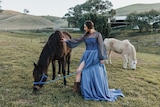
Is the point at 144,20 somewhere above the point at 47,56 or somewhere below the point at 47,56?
above

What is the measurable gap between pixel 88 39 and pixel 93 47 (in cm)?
23

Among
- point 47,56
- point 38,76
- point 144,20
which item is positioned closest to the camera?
point 38,76

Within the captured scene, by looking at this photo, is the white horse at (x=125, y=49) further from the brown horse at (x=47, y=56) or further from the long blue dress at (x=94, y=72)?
the long blue dress at (x=94, y=72)

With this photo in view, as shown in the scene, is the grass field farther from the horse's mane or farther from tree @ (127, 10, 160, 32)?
tree @ (127, 10, 160, 32)

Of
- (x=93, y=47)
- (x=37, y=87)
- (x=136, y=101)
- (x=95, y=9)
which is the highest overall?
(x=95, y=9)

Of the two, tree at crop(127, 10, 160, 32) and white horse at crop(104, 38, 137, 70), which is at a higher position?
tree at crop(127, 10, 160, 32)

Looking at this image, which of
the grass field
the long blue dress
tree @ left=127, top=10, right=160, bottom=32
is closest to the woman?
the long blue dress

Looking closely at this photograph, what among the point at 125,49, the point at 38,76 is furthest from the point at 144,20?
the point at 38,76

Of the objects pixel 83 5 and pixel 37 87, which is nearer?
pixel 37 87

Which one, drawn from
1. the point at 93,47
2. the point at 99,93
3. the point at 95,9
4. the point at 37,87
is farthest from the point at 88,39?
the point at 95,9

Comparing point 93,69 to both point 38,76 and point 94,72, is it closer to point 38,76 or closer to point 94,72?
point 94,72

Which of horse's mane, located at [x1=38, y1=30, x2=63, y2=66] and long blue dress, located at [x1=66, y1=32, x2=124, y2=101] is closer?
long blue dress, located at [x1=66, y1=32, x2=124, y2=101]

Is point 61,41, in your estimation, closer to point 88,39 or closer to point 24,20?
point 88,39

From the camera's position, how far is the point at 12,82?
589 centimetres
